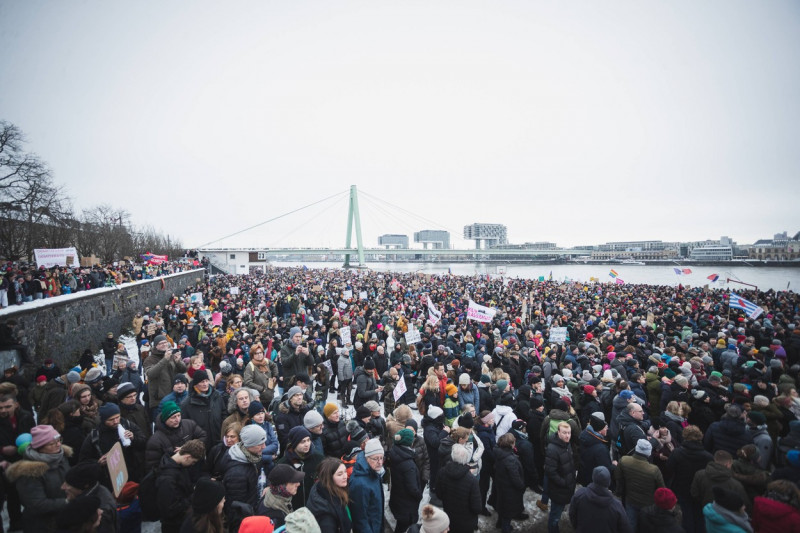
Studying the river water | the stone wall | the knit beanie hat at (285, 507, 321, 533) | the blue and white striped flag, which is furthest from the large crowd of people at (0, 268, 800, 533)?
the river water

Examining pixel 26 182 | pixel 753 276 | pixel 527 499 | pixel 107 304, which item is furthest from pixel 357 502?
pixel 753 276

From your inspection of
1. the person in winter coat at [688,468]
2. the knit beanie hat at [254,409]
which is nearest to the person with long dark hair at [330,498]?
the knit beanie hat at [254,409]

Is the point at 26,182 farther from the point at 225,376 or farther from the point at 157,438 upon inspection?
the point at 157,438

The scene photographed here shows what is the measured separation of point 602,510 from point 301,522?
2956 mm

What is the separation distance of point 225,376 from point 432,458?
3943mm

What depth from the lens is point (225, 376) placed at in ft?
20.9

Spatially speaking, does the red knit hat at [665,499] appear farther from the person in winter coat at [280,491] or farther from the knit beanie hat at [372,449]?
the person in winter coat at [280,491]

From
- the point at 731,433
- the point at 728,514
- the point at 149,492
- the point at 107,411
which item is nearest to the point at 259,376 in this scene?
the point at 107,411

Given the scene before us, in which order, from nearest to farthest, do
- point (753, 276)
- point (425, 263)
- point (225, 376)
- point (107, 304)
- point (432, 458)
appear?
point (432, 458) < point (225, 376) < point (107, 304) < point (753, 276) < point (425, 263)

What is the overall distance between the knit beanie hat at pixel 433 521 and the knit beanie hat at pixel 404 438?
43.0 inches

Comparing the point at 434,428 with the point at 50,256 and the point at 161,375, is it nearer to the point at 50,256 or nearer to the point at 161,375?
the point at 161,375

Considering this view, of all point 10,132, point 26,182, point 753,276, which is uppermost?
point 10,132

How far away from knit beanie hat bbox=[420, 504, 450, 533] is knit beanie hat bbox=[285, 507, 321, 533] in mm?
862

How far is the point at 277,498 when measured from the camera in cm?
300
